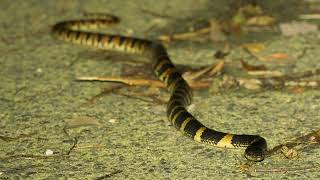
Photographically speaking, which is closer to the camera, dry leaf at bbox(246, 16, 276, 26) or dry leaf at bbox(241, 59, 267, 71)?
dry leaf at bbox(241, 59, 267, 71)

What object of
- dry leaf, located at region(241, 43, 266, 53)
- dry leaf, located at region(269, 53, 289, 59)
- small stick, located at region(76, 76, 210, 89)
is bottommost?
small stick, located at region(76, 76, 210, 89)

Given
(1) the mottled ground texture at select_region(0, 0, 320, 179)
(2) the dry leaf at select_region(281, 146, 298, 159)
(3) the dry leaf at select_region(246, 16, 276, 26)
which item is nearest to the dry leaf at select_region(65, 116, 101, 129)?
(1) the mottled ground texture at select_region(0, 0, 320, 179)

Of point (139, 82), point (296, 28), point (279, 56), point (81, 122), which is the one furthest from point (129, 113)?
point (296, 28)

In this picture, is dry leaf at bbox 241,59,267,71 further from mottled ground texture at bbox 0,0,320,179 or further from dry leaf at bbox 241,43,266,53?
dry leaf at bbox 241,43,266,53

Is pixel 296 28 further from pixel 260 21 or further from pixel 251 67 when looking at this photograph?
pixel 251 67

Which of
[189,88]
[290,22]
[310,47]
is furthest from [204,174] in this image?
[290,22]

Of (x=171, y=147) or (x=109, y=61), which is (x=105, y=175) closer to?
(x=171, y=147)
